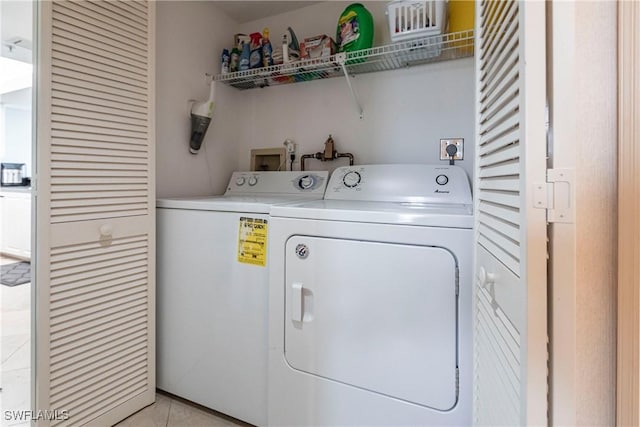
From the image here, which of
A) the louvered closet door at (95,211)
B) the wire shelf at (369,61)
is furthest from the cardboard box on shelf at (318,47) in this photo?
the louvered closet door at (95,211)

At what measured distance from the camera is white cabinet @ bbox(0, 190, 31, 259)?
1177 mm

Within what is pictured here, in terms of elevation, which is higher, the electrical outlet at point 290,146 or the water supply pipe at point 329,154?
the electrical outlet at point 290,146

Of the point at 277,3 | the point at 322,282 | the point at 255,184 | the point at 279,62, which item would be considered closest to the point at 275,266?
the point at 322,282

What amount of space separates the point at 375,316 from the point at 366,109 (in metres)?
1.40

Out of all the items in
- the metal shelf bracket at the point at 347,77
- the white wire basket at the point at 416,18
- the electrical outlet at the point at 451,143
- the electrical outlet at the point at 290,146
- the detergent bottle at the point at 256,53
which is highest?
the detergent bottle at the point at 256,53

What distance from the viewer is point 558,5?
0.50 metres

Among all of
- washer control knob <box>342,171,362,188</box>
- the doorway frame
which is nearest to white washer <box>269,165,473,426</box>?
the doorway frame

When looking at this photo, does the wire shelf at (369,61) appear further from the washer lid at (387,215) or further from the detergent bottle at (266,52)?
the washer lid at (387,215)

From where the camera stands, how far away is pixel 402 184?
1695 millimetres

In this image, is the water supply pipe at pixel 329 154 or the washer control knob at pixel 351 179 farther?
the water supply pipe at pixel 329 154

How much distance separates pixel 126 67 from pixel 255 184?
990mm

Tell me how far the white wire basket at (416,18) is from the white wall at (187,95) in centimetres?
130

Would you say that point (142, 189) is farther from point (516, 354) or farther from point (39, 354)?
point (516, 354)

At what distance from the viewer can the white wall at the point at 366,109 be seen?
5.97 feet
